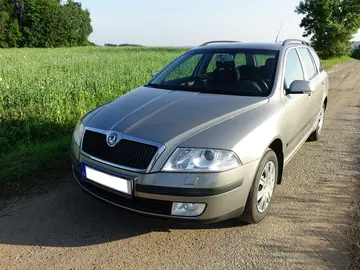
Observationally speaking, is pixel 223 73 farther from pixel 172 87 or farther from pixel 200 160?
pixel 200 160

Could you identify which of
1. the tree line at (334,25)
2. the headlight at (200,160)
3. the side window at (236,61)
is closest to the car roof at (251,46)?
the side window at (236,61)

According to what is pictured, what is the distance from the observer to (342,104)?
849 cm

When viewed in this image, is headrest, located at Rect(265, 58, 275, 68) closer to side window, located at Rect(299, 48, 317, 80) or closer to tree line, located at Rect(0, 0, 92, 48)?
side window, located at Rect(299, 48, 317, 80)

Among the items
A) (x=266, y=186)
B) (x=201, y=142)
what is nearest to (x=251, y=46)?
(x=266, y=186)

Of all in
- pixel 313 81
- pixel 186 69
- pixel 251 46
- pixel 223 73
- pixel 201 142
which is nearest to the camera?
pixel 201 142

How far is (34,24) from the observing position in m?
75.6

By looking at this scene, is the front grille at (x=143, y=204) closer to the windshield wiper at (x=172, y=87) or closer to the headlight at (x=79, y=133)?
the headlight at (x=79, y=133)

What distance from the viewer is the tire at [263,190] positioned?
108 inches

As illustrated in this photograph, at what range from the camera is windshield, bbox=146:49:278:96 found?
3.53 metres

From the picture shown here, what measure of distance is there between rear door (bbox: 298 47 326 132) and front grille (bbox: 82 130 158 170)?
2778 mm

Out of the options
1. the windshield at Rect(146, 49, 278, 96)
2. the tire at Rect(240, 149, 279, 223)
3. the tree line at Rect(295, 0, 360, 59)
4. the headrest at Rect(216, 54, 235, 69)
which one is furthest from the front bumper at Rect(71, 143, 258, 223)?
the tree line at Rect(295, 0, 360, 59)

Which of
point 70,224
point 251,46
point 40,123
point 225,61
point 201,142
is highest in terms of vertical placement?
point 251,46

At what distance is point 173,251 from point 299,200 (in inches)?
63.0

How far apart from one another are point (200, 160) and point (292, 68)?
219 centimetres
